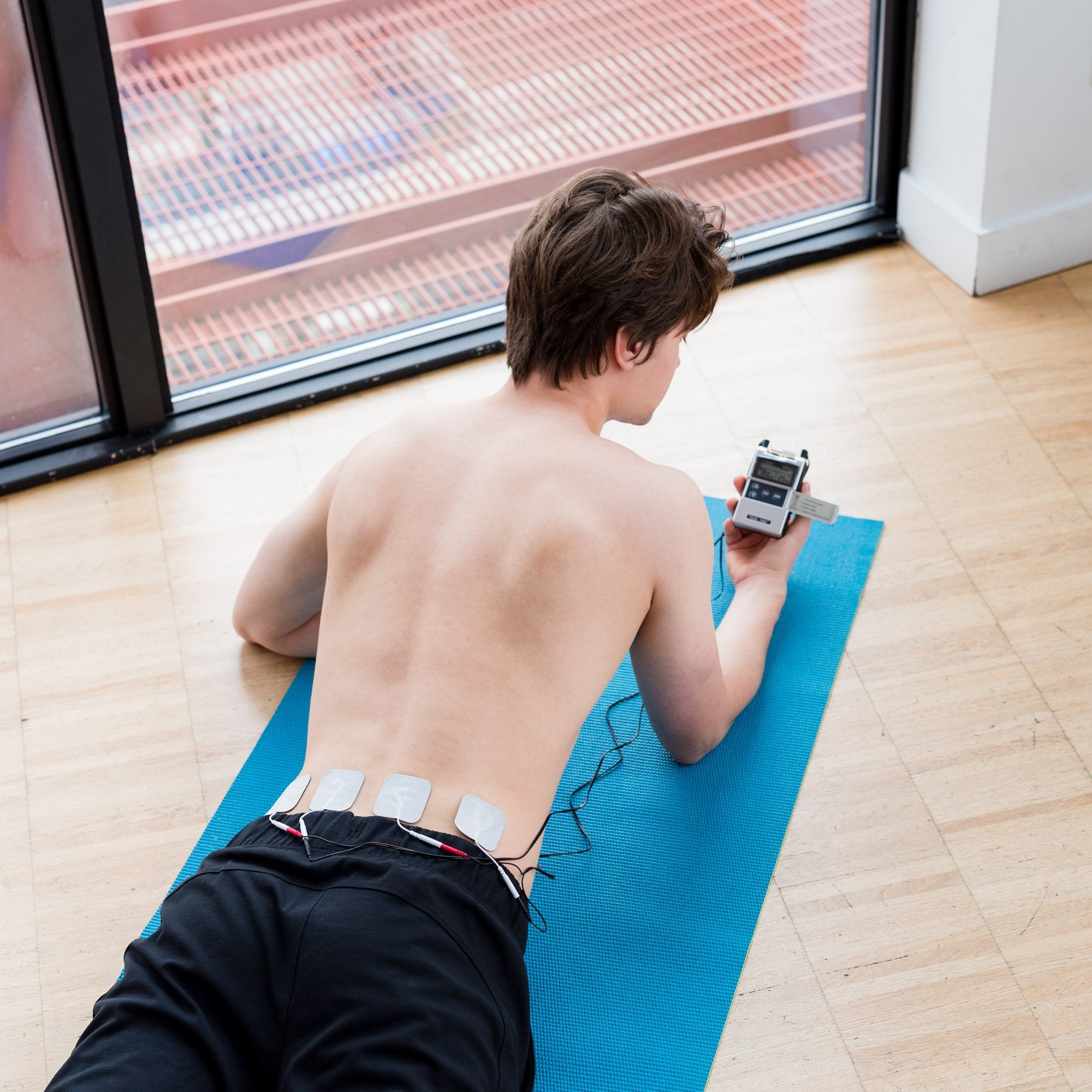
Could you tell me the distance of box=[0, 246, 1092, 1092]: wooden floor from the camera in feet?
5.78

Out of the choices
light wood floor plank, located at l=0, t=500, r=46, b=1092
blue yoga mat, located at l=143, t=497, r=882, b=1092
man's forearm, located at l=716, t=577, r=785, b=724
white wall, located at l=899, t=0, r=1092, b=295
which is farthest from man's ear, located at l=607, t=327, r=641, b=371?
white wall, located at l=899, t=0, r=1092, b=295

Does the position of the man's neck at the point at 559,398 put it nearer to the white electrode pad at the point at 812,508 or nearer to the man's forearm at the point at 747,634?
the man's forearm at the point at 747,634

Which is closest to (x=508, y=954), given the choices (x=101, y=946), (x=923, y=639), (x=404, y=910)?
(x=404, y=910)

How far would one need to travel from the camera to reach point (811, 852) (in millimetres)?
1929

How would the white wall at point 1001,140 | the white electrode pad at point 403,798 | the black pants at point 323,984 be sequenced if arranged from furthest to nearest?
the white wall at point 1001,140 < the white electrode pad at point 403,798 < the black pants at point 323,984

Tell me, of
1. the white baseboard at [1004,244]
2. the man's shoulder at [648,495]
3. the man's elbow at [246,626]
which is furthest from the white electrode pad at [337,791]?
the white baseboard at [1004,244]

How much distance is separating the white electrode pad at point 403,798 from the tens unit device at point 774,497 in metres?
0.93

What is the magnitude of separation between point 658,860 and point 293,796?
63 cm

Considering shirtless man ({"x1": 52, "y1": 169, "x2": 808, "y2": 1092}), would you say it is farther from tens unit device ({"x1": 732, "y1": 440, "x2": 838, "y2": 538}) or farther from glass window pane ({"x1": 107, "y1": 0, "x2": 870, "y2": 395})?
glass window pane ({"x1": 107, "y1": 0, "x2": 870, "y2": 395})

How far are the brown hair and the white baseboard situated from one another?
4.75ft

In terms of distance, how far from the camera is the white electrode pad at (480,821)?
4.77 ft

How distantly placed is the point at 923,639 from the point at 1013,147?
1168mm

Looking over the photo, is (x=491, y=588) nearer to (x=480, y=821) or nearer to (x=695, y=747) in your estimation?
(x=480, y=821)

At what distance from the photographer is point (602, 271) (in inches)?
60.9
